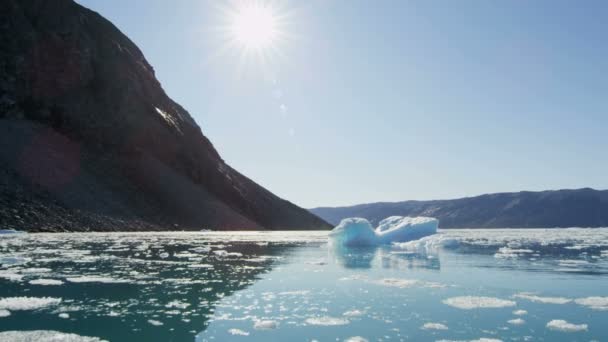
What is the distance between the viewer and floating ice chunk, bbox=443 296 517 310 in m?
9.17

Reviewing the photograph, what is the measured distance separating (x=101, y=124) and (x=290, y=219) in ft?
171

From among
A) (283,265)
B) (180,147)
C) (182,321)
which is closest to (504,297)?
(182,321)

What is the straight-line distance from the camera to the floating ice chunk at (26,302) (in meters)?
8.56

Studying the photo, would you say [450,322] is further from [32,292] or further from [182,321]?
[32,292]

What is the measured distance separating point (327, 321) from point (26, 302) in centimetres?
653

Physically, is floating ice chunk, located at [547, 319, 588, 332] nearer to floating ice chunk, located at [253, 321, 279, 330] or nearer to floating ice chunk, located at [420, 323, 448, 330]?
floating ice chunk, located at [420, 323, 448, 330]

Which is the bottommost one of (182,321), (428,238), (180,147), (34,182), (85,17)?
(182,321)

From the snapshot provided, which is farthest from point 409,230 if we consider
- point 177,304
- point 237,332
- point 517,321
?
point 237,332

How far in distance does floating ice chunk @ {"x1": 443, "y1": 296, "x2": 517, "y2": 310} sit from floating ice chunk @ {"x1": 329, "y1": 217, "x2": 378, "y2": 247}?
66.9 ft

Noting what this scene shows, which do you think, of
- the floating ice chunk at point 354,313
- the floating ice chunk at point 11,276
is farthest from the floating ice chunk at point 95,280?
the floating ice chunk at point 354,313

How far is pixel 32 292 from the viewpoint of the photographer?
409 inches

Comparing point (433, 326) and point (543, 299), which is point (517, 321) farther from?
point (543, 299)

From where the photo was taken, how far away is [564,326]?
7379 mm

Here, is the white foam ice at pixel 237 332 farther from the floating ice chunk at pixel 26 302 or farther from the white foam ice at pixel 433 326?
the floating ice chunk at pixel 26 302
